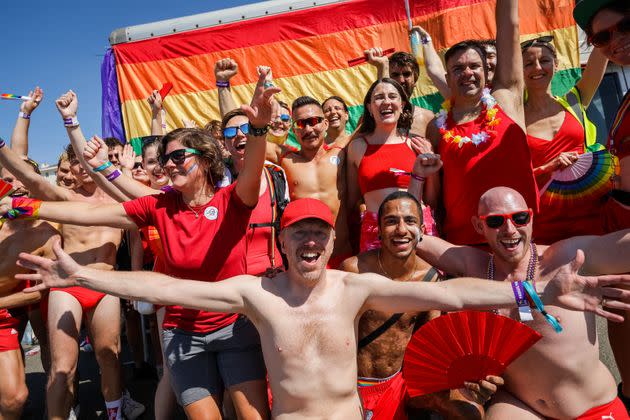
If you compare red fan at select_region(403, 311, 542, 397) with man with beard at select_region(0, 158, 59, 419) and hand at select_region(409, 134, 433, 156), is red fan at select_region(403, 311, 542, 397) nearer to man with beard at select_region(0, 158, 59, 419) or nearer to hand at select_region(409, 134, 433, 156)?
hand at select_region(409, 134, 433, 156)

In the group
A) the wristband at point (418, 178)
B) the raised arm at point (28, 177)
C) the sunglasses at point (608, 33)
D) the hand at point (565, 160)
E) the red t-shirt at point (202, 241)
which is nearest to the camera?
the sunglasses at point (608, 33)

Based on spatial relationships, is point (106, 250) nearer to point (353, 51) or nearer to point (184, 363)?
point (184, 363)

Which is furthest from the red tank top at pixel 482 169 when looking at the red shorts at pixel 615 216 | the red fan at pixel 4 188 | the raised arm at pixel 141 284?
the red fan at pixel 4 188

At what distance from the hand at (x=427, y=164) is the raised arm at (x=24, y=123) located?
3.44 m

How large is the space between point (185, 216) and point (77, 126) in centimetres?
132

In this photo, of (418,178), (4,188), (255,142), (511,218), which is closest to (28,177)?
(4,188)

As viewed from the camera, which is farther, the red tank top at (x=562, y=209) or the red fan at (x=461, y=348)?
the red tank top at (x=562, y=209)

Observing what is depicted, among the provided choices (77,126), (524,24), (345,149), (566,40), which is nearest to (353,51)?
(524,24)

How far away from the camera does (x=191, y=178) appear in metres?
2.75

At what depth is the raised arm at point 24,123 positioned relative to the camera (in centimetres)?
410

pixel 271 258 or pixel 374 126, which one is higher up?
pixel 374 126

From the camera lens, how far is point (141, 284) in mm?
2254

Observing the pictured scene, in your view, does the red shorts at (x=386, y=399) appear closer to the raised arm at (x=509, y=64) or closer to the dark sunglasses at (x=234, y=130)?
the raised arm at (x=509, y=64)

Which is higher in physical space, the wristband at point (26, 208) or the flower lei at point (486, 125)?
the flower lei at point (486, 125)
